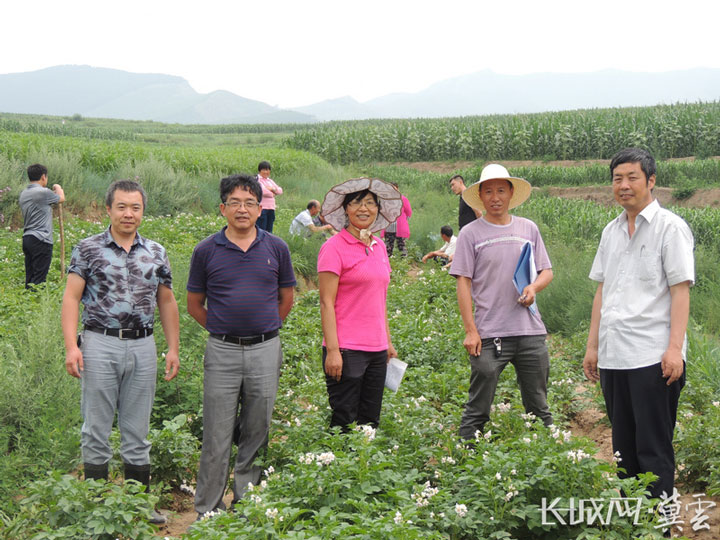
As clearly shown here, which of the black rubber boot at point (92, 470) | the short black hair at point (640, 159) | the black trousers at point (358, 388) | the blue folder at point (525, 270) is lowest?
the black rubber boot at point (92, 470)

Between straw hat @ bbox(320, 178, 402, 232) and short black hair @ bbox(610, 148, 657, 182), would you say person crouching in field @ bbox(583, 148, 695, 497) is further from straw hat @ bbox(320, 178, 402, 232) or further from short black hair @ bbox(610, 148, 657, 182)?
straw hat @ bbox(320, 178, 402, 232)

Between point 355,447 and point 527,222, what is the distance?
203 cm

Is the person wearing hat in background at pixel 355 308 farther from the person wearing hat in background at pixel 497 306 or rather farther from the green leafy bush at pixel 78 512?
the green leafy bush at pixel 78 512

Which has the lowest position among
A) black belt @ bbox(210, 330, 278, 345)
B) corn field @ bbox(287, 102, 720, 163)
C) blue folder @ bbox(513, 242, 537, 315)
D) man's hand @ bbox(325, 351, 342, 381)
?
man's hand @ bbox(325, 351, 342, 381)

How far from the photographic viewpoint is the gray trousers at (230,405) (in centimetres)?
418

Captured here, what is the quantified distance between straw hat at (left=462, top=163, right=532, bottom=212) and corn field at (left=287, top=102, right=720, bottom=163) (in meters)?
27.0

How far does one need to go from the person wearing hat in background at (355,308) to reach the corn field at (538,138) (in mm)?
27934

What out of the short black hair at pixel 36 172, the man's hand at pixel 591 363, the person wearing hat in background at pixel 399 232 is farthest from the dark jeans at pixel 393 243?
the man's hand at pixel 591 363

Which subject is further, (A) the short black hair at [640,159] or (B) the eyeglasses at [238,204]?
(B) the eyeglasses at [238,204]

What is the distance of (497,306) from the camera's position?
4512 millimetres

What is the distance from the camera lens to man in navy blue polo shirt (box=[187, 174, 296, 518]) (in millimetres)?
4156

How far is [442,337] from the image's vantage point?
749 cm

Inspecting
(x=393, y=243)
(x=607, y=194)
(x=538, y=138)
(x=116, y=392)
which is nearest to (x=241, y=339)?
(x=116, y=392)

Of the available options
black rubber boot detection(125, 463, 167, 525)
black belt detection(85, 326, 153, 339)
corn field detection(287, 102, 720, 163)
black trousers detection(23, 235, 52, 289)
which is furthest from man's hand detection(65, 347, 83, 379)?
corn field detection(287, 102, 720, 163)
